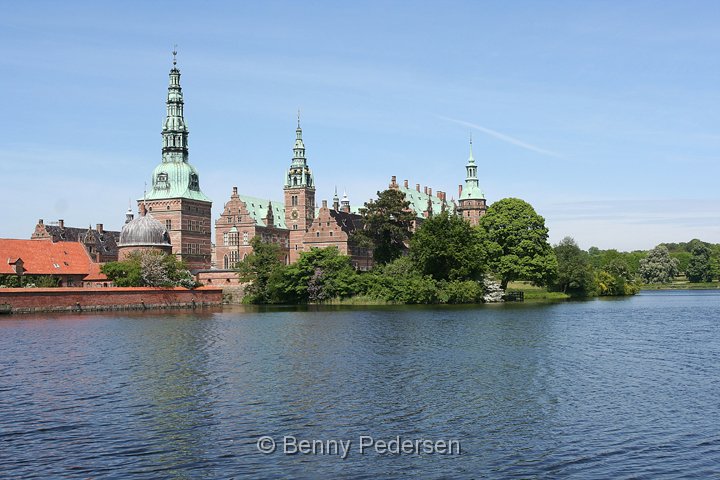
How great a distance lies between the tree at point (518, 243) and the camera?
76.9m

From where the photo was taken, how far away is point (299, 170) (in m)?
123

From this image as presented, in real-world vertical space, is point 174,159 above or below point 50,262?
above

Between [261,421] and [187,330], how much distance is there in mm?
28101

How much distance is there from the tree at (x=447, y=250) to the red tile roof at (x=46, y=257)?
3451cm

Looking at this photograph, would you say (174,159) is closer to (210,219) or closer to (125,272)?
(210,219)

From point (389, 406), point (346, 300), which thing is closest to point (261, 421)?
point (389, 406)

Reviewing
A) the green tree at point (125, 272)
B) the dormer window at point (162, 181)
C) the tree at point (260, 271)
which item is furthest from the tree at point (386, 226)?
the dormer window at point (162, 181)

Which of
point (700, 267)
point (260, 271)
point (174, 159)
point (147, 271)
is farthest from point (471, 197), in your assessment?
point (147, 271)

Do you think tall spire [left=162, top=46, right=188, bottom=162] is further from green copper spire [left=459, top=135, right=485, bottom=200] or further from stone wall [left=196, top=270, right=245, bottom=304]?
green copper spire [left=459, top=135, right=485, bottom=200]

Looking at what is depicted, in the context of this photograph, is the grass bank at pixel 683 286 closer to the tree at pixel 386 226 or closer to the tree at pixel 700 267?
the tree at pixel 700 267

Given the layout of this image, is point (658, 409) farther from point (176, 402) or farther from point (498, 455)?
point (176, 402)

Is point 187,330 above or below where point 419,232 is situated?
below

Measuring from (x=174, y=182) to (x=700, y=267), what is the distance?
98681mm

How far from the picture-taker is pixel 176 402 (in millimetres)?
22766
